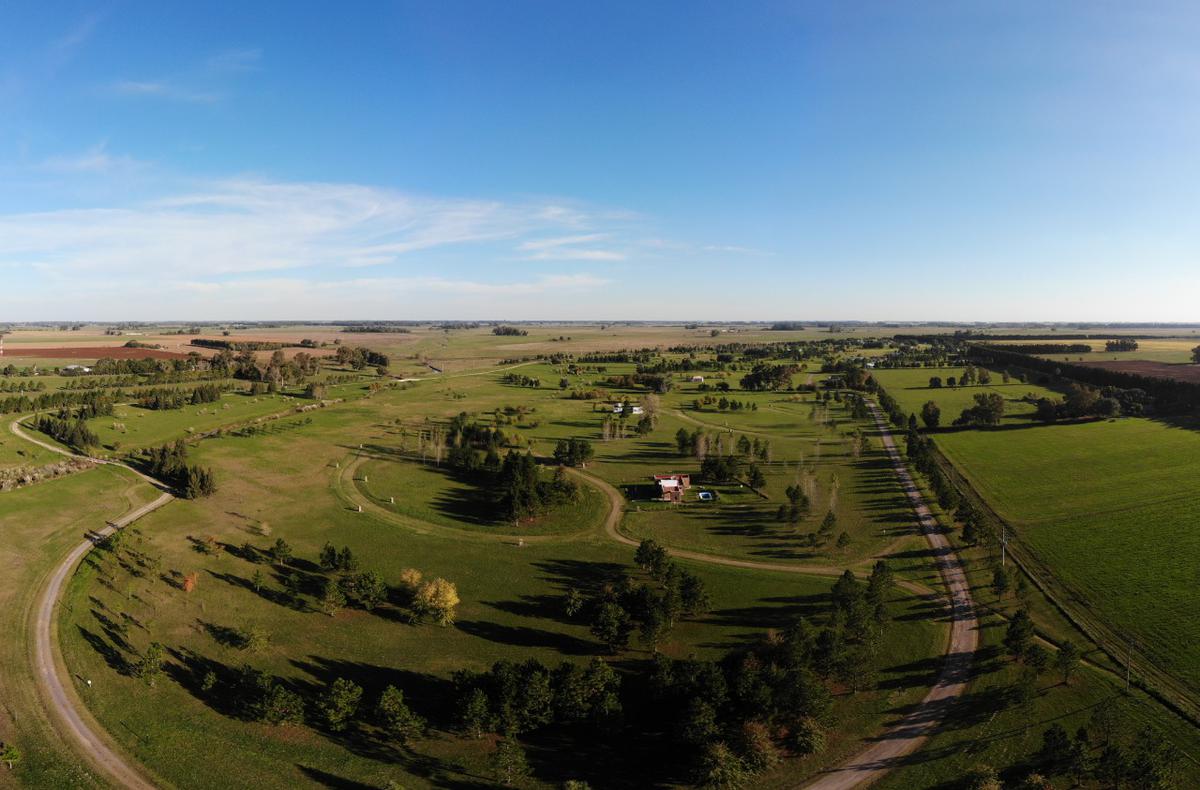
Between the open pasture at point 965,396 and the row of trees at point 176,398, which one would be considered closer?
the open pasture at point 965,396

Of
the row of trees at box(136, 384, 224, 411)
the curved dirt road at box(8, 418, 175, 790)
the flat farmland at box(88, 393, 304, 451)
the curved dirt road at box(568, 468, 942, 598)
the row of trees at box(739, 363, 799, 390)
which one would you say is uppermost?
the row of trees at box(739, 363, 799, 390)

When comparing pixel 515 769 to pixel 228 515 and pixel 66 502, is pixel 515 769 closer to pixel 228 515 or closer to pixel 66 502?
pixel 228 515

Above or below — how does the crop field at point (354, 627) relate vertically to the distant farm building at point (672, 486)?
below

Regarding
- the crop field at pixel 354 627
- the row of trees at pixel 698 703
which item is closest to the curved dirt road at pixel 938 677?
the crop field at pixel 354 627

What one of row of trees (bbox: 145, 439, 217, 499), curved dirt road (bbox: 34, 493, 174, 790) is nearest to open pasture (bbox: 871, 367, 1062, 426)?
row of trees (bbox: 145, 439, 217, 499)

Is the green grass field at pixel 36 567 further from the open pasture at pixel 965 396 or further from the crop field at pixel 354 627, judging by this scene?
the open pasture at pixel 965 396

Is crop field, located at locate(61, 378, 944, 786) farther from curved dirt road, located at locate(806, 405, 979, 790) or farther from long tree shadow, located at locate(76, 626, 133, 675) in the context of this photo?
curved dirt road, located at locate(806, 405, 979, 790)
